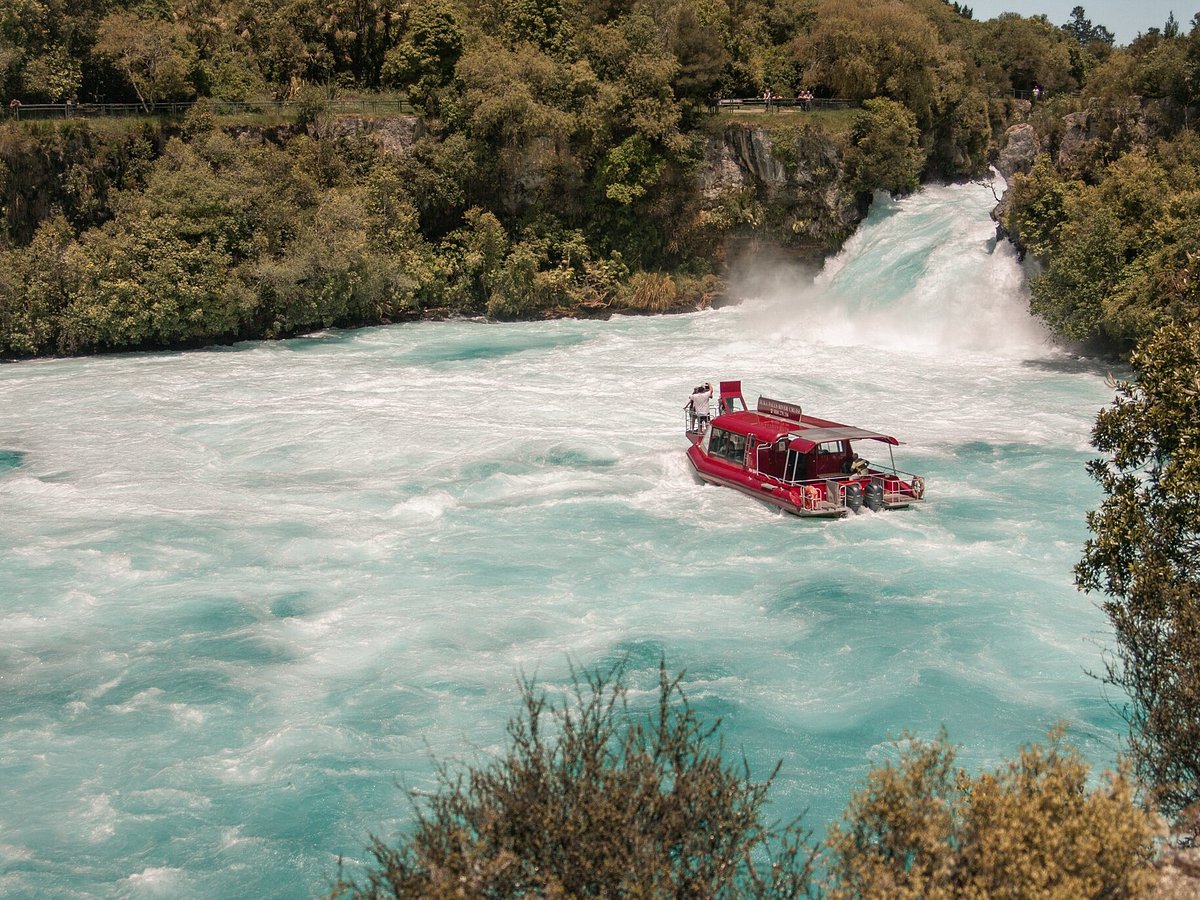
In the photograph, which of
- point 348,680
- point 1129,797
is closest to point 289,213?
point 348,680

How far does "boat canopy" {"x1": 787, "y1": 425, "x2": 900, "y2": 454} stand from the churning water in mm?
1529

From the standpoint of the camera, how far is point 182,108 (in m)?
52.7

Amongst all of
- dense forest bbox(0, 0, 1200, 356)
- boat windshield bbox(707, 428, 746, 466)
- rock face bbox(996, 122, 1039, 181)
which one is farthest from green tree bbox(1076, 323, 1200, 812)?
rock face bbox(996, 122, 1039, 181)

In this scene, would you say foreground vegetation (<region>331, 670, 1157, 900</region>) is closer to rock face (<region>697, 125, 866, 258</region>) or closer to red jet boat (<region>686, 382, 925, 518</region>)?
red jet boat (<region>686, 382, 925, 518</region>)

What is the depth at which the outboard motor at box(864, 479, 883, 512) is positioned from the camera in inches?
988

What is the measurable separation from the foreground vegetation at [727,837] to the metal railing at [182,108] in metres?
46.8

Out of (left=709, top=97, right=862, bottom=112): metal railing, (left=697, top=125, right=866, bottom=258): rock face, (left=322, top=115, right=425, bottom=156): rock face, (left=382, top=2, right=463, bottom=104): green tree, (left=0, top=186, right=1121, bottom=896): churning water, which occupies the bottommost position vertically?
(left=0, top=186, right=1121, bottom=896): churning water

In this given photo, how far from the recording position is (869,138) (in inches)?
2114

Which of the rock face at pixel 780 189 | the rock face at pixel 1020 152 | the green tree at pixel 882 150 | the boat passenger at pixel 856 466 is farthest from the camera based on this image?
the green tree at pixel 882 150

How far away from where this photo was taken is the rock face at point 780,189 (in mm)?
52188

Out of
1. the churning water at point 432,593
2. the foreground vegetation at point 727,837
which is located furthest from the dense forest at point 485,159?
the foreground vegetation at point 727,837

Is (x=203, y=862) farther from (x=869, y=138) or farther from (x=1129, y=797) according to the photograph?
(x=869, y=138)

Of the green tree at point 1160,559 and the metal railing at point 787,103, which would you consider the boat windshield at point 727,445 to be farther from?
the metal railing at point 787,103

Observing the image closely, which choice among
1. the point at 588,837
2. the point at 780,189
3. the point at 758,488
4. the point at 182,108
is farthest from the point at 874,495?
the point at 182,108
